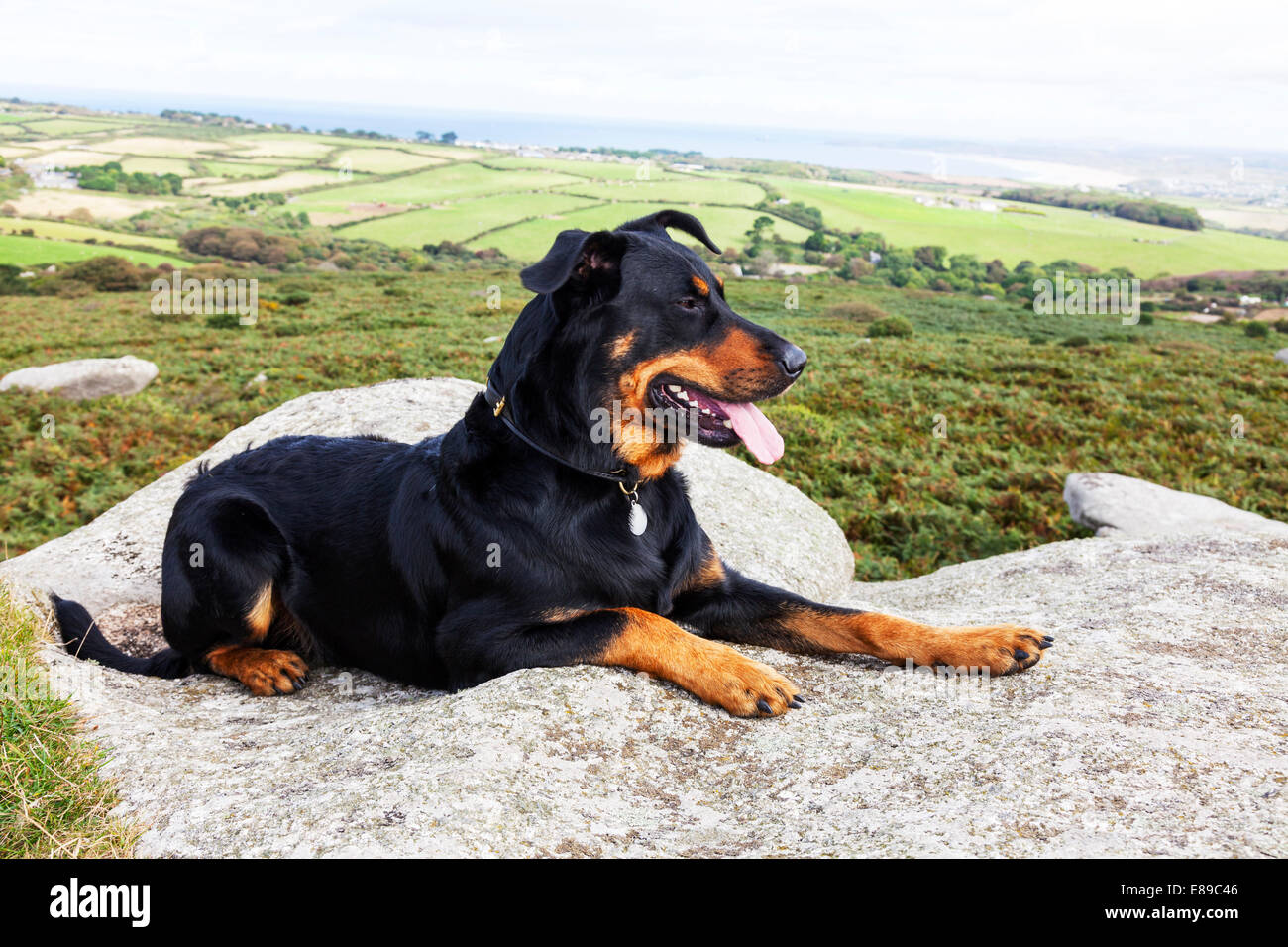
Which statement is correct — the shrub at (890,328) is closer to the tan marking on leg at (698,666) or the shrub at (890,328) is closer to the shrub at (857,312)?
the shrub at (857,312)

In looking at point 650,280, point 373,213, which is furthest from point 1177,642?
point 373,213

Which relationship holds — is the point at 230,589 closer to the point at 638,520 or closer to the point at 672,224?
the point at 638,520

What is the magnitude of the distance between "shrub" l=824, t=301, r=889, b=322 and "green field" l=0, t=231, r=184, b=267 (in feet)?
117

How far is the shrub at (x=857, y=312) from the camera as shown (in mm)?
37250

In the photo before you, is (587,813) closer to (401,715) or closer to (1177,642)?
(401,715)

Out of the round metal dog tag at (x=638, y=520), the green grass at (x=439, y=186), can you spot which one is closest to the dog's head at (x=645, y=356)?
the round metal dog tag at (x=638, y=520)

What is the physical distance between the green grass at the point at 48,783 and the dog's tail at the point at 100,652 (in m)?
1.28

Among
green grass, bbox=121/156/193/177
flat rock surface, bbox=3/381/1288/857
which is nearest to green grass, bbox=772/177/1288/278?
green grass, bbox=121/156/193/177

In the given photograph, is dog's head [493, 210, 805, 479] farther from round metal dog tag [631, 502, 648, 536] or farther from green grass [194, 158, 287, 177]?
green grass [194, 158, 287, 177]

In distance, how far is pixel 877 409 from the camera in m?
17.9

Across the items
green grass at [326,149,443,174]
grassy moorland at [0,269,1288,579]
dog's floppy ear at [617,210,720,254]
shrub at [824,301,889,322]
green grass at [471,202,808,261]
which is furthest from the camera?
green grass at [326,149,443,174]

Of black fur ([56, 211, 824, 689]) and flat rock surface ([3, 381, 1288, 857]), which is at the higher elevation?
black fur ([56, 211, 824, 689])

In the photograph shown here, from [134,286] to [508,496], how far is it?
45.0 meters

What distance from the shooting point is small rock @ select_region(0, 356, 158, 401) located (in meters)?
17.8
